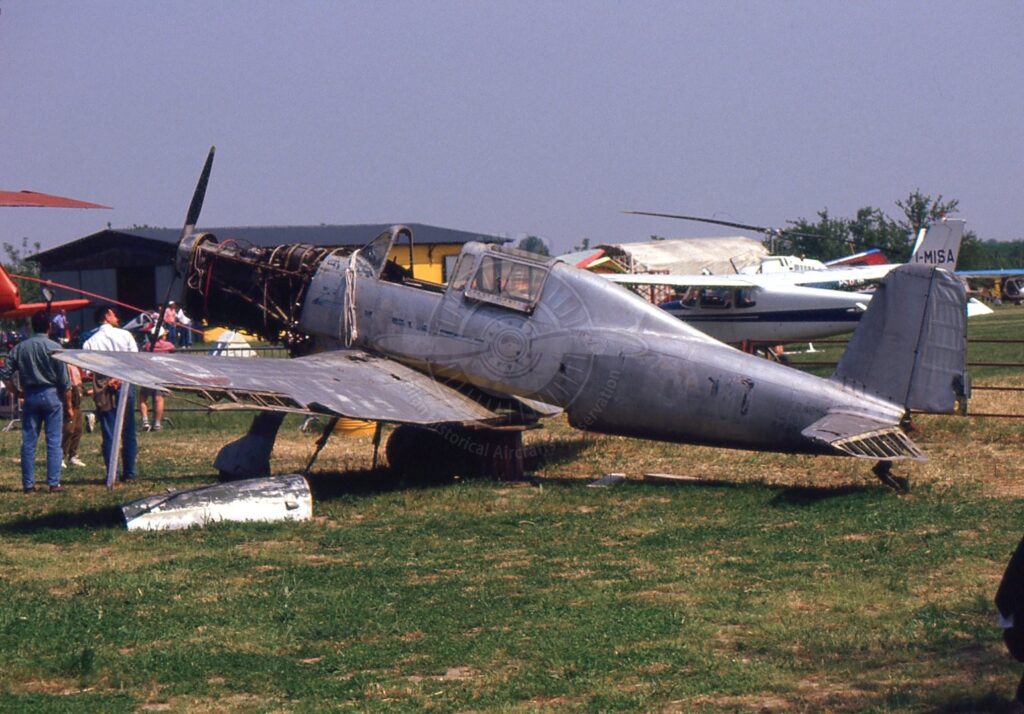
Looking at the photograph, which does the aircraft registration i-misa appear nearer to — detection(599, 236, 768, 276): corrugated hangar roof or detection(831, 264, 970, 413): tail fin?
detection(831, 264, 970, 413): tail fin

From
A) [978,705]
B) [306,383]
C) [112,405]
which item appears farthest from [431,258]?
[978,705]

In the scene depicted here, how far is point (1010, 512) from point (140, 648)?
706cm

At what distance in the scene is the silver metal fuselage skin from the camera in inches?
449

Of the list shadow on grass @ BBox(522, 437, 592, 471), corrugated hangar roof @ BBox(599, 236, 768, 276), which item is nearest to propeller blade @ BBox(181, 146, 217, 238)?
shadow on grass @ BBox(522, 437, 592, 471)

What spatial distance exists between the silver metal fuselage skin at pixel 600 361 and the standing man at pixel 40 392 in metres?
2.97

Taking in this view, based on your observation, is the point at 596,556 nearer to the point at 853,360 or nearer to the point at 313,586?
the point at 313,586

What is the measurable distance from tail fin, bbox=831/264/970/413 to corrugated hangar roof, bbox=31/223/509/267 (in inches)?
Answer: 1118

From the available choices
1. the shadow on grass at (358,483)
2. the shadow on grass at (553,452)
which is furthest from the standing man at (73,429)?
the shadow on grass at (553,452)

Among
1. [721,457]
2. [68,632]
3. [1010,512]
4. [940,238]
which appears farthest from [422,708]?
[940,238]

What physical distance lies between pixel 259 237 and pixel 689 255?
55.6 ft

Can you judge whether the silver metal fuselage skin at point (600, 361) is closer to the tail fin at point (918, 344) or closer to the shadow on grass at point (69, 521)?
the tail fin at point (918, 344)

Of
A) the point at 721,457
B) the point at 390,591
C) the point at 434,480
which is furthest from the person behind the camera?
the point at 721,457

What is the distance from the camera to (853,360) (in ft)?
37.9

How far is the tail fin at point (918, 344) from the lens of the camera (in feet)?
36.7
